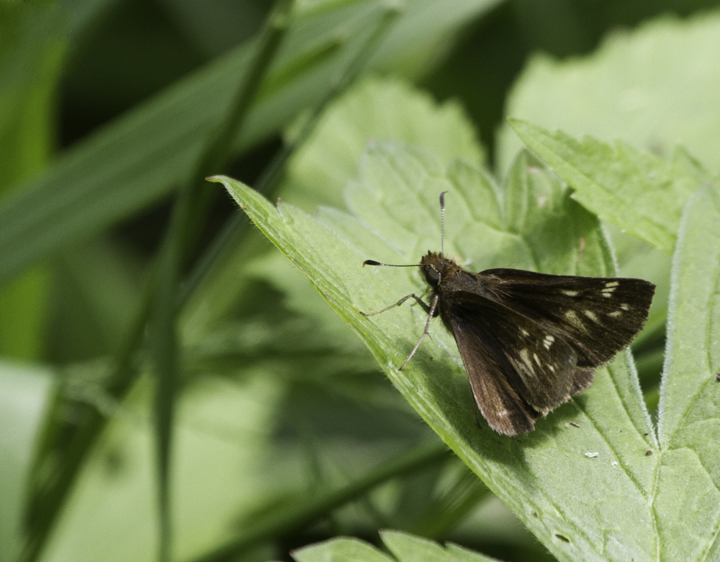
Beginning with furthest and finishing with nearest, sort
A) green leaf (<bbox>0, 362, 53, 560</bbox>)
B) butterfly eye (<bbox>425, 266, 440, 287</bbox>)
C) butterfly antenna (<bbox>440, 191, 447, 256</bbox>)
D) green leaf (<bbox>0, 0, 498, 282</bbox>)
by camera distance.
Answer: green leaf (<bbox>0, 0, 498, 282</bbox>) < green leaf (<bbox>0, 362, 53, 560</bbox>) < butterfly antenna (<bbox>440, 191, 447, 256</bbox>) < butterfly eye (<bbox>425, 266, 440, 287</bbox>)

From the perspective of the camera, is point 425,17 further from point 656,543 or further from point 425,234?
point 656,543

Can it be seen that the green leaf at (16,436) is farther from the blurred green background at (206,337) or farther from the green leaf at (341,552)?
the green leaf at (341,552)

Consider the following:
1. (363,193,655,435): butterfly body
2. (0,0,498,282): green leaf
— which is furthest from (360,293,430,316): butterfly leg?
(0,0,498,282): green leaf

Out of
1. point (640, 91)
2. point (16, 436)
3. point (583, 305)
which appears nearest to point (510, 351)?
point (583, 305)

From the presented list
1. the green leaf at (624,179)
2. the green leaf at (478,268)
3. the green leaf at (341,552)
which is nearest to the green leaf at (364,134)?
the green leaf at (478,268)

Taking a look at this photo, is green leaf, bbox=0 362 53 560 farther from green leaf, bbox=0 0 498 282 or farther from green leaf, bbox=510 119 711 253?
green leaf, bbox=510 119 711 253
